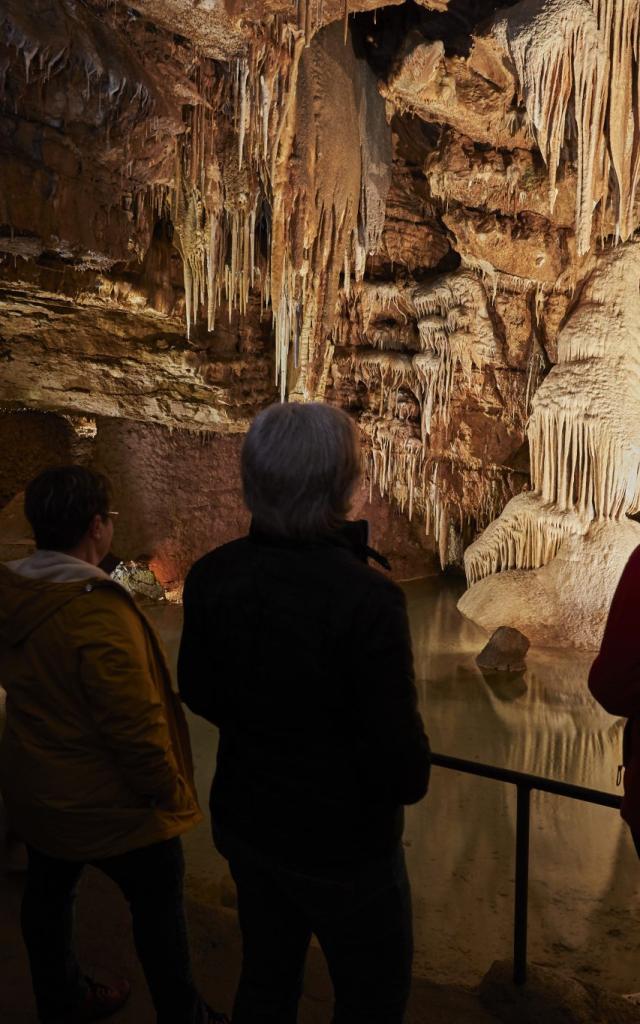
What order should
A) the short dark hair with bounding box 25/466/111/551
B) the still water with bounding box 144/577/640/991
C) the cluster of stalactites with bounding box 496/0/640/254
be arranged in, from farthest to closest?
the cluster of stalactites with bounding box 496/0/640/254 < the still water with bounding box 144/577/640/991 < the short dark hair with bounding box 25/466/111/551

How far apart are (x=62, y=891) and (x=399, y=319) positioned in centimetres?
884

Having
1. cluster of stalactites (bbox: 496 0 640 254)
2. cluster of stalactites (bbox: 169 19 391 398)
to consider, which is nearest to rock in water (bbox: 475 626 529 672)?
cluster of stalactites (bbox: 496 0 640 254)

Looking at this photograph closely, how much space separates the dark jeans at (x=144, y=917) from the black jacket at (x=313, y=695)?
0.41 m

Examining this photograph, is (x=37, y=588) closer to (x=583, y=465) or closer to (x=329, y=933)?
(x=329, y=933)

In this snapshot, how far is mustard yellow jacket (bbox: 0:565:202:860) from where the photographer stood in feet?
4.73

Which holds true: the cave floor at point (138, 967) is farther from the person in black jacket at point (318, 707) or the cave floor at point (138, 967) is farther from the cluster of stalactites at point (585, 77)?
the cluster of stalactites at point (585, 77)

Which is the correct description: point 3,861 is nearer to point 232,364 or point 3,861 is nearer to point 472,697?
point 472,697

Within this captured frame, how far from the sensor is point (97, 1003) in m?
1.79

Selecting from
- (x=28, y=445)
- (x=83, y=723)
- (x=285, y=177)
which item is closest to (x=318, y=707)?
(x=83, y=723)

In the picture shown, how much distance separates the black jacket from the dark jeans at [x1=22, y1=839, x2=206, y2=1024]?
1.34ft

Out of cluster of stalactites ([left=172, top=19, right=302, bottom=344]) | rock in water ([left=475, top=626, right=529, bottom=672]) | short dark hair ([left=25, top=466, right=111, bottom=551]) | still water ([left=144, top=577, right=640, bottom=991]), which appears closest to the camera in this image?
short dark hair ([left=25, top=466, right=111, bottom=551])

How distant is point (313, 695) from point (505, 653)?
6.57 m

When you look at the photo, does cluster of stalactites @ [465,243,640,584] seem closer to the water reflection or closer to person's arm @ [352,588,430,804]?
the water reflection

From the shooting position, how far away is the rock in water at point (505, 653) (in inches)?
290
